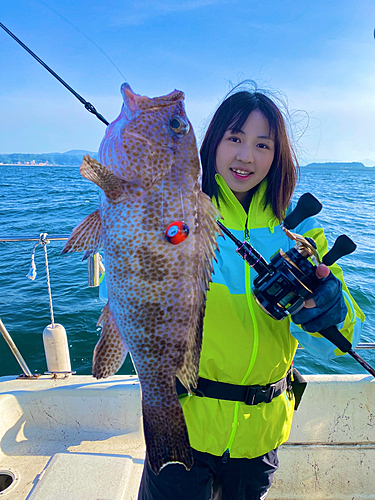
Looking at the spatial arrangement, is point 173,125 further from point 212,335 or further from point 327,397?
point 327,397

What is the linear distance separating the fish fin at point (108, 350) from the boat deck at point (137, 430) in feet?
6.45

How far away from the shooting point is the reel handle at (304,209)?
5.89 feet

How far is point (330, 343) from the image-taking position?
1.90 meters

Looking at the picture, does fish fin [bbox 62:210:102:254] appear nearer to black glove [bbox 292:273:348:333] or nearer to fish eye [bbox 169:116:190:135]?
fish eye [bbox 169:116:190:135]

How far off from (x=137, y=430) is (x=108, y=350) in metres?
2.21

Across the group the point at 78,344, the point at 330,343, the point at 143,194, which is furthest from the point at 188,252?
the point at 78,344

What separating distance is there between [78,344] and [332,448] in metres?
5.41

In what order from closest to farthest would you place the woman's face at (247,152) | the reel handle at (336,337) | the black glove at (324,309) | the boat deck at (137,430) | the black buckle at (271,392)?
the black glove at (324,309) → the reel handle at (336,337) → the black buckle at (271,392) → the woman's face at (247,152) → the boat deck at (137,430)

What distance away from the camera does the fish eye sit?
1507 mm

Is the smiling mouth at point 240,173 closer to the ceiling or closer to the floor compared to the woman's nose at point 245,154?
closer to the floor

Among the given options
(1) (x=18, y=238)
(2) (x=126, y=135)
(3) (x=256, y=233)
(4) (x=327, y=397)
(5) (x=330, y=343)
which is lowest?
(4) (x=327, y=397)

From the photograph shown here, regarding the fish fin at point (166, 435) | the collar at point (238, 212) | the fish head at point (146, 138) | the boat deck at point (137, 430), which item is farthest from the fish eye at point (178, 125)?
the boat deck at point (137, 430)

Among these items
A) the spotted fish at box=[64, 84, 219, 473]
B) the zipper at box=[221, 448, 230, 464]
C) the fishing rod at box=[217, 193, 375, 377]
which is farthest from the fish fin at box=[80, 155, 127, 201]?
the zipper at box=[221, 448, 230, 464]

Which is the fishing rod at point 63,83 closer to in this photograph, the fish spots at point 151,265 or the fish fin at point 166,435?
the fish spots at point 151,265
